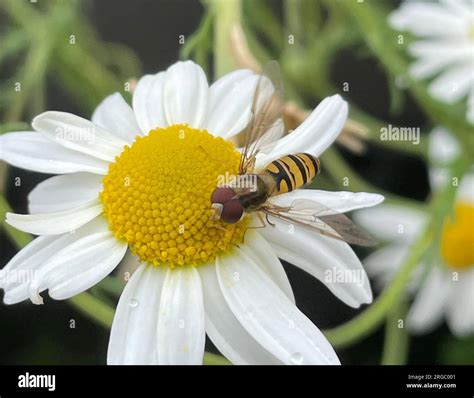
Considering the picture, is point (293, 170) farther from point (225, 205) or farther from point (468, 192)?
point (468, 192)

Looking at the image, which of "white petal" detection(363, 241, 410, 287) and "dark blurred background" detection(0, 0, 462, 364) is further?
"white petal" detection(363, 241, 410, 287)

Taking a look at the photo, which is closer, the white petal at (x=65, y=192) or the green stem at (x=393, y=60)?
the white petal at (x=65, y=192)

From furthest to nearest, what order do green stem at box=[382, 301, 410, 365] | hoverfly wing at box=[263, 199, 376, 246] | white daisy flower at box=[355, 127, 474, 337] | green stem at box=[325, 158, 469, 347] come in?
1. white daisy flower at box=[355, 127, 474, 337]
2. green stem at box=[382, 301, 410, 365]
3. green stem at box=[325, 158, 469, 347]
4. hoverfly wing at box=[263, 199, 376, 246]

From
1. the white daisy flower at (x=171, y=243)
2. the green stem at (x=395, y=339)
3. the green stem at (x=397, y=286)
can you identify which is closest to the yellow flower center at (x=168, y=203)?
the white daisy flower at (x=171, y=243)

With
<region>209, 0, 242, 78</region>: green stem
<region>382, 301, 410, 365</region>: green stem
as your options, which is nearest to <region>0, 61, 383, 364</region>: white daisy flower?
<region>209, 0, 242, 78</region>: green stem

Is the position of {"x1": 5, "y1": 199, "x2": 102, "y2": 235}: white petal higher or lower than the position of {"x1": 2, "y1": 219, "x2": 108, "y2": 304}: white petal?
higher

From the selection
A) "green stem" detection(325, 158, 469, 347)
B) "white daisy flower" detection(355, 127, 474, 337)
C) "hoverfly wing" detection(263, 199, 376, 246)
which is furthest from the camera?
"white daisy flower" detection(355, 127, 474, 337)

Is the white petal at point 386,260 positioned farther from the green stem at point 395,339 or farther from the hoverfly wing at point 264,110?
the hoverfly wing at point 264,110

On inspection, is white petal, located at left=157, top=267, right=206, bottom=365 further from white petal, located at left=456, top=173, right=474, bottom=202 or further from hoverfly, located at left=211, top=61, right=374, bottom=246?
white petal, located at left=456, top=173, right=474, bottom=202
